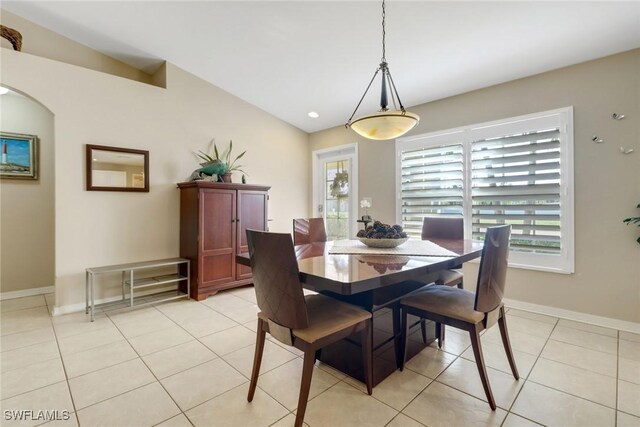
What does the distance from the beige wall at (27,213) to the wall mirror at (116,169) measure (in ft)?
3.54

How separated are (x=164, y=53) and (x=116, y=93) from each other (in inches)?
28.4

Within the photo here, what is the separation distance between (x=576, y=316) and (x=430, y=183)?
78.5 inches

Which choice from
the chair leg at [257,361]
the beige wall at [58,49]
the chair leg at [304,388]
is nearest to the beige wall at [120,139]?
the beige wall at [58,49]

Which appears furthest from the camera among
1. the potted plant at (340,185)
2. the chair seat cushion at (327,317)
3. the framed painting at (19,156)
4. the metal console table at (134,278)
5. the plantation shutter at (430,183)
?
the potted plant at (340,185)

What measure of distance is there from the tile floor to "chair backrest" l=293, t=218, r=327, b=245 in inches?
37.9

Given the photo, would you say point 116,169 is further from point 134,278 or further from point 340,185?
point 340,185

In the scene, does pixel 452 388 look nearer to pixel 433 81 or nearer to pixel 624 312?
pixel 624 312

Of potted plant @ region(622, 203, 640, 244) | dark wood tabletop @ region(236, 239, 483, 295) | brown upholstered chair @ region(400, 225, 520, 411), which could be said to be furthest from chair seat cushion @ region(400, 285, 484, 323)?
potted plant @ region(622, 203, 640, 244)

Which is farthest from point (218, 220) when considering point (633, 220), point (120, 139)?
point (633, 220)

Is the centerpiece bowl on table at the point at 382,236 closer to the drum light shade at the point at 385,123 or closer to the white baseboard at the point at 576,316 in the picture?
the drum light shade at the point at 385,123

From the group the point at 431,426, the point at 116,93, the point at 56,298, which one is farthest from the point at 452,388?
the point at 116,93

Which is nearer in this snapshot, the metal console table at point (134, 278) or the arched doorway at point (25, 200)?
the metal console table at point (134, 278)

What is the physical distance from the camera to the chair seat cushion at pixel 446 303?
5.68 ft

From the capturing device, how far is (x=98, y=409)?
165 centimetres
